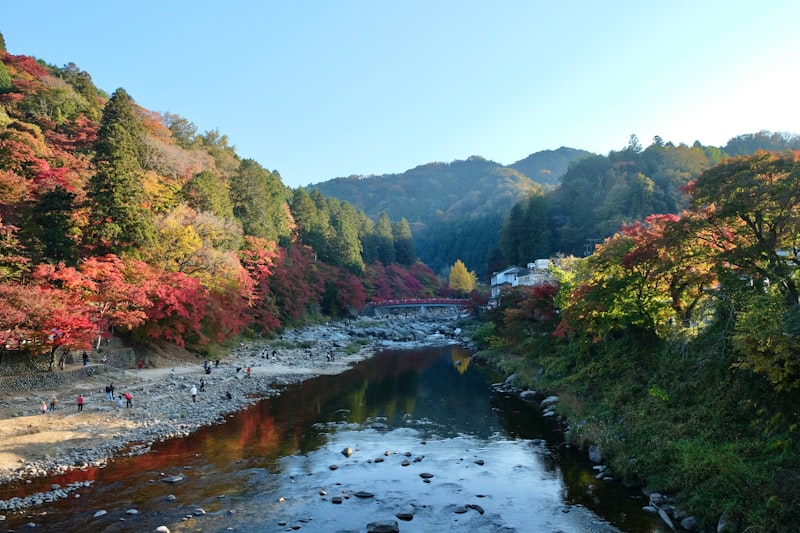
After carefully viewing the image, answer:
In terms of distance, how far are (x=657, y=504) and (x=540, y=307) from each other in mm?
21015

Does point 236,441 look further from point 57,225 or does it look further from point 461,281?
point 461,281

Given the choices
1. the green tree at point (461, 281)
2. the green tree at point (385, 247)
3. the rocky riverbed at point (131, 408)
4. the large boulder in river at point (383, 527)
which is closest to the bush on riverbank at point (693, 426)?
the large boulder in river at point (383, 527)

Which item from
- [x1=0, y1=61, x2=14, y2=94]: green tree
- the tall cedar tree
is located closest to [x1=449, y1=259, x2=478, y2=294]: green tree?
the tall cedar tree

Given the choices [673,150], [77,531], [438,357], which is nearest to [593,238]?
[673,150]

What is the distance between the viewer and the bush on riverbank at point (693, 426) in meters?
10.5

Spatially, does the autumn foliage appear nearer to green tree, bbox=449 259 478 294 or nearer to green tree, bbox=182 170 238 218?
green tree, bbox=182 170 238 218

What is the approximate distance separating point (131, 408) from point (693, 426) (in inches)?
854

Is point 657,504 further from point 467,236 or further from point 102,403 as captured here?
point 467,236

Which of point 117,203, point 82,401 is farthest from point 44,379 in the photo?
point 117,203

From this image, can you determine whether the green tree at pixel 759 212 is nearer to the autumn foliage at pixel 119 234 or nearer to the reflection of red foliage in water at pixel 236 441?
the reflection of red foliage in water at pixel 236 441

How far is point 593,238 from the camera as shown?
6938 centimetres

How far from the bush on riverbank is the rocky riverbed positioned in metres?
16.0

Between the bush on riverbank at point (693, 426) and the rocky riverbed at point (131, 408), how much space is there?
16.0m

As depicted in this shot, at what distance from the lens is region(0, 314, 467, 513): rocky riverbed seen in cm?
1505
